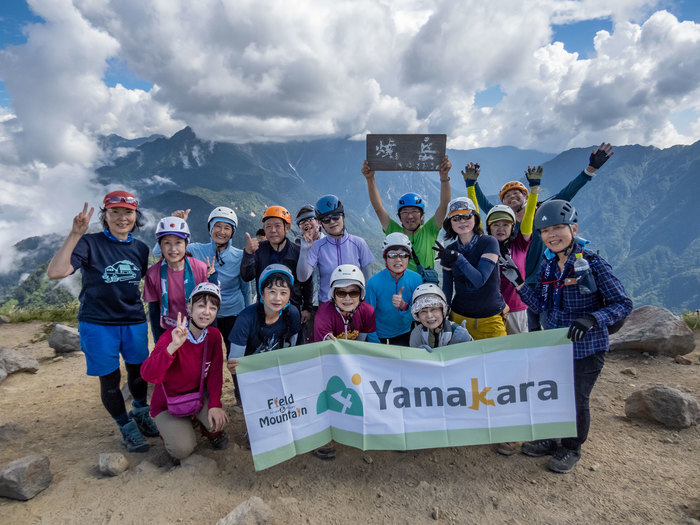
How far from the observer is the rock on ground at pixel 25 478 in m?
4.94

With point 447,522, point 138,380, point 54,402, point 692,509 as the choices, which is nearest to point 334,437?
point 447,522

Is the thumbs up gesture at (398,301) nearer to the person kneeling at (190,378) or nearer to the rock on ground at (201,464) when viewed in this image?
the person kneeling at (190,378)

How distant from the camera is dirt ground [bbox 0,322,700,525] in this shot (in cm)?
458

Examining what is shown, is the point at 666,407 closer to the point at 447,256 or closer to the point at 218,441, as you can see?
the point at 447,256

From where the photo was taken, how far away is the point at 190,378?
5801 millimetres

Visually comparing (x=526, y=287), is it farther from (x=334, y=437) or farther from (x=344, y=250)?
(x=334, y=437)

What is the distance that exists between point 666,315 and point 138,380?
41.2 feet

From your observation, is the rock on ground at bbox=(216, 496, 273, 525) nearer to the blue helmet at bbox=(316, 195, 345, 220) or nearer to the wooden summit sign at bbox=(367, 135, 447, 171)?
the blue helmet at bbox=(316, 195, 345, 220)

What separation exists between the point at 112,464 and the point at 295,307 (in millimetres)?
3456

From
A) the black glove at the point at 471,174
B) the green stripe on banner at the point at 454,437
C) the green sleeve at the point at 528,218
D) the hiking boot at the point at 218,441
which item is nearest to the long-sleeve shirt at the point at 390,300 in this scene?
the green stripe on banner at the point at 454,437

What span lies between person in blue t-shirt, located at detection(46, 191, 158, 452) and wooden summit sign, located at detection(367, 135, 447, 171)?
476 cm

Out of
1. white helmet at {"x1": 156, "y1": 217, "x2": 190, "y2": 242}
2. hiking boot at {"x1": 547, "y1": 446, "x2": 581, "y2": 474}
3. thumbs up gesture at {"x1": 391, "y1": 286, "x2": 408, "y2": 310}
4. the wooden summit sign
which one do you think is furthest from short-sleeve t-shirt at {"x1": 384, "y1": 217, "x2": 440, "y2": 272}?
white helmet at {"x1": 156, "y1": 217, "x2": 190, "y2": 242}

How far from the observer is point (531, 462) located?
5434 millimetres

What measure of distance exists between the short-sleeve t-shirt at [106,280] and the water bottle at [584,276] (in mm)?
6437
